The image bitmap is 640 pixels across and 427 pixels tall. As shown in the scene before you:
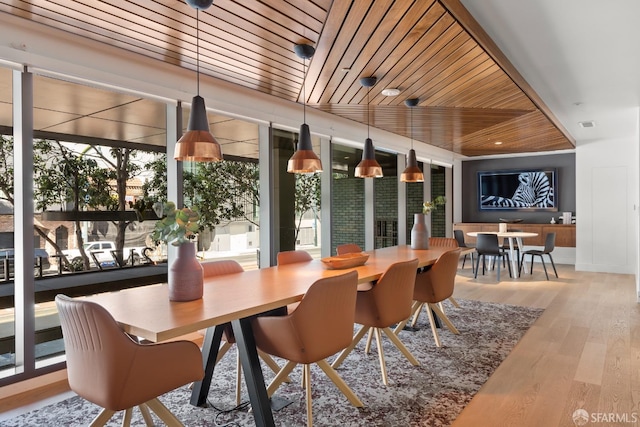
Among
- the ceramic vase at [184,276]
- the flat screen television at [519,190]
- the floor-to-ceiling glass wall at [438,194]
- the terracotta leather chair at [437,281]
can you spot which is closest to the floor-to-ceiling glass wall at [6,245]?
the ceramic vase at [184,276]

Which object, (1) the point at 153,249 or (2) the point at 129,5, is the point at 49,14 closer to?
(2) the point at 129,5

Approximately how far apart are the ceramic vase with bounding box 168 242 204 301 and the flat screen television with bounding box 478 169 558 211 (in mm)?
9069

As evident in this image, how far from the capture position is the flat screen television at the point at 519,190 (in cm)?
936

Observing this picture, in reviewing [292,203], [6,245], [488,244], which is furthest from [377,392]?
[488,244]

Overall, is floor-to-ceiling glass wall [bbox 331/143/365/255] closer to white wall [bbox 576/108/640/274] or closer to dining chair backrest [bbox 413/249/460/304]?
dining chair backrest [bbox 413/249/460/304]

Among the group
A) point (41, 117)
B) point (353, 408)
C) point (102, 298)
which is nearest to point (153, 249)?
point (41, 117)

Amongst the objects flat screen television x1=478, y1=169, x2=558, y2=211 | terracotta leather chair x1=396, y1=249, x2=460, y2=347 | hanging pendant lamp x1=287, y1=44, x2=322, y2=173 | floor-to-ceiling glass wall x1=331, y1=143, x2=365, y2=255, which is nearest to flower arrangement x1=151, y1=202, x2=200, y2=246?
hanging pendant lamp x1=287, y1=44, x2=322, y2=173

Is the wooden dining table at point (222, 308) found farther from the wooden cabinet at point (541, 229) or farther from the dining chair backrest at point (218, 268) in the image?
the wooden cabinet at point (541, 229)

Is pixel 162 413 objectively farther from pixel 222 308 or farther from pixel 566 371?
Result: pixel 566 371

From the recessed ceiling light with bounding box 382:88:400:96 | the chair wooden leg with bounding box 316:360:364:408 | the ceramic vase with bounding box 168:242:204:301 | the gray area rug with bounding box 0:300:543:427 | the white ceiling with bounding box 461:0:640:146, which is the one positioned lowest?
the gray area rug with bounding box 0:300:543:427

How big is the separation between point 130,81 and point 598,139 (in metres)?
8.32

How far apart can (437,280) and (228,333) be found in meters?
1.83

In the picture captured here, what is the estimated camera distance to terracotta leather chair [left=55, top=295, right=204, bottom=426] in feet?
5.85

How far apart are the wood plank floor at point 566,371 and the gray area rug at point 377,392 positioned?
15 cm
